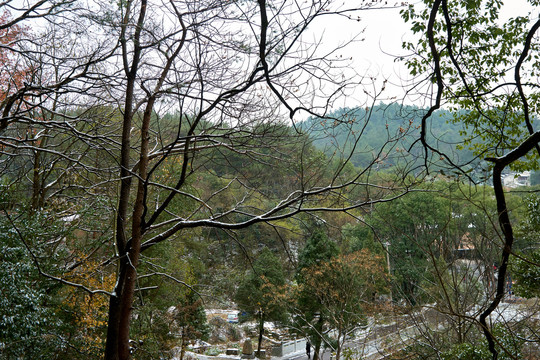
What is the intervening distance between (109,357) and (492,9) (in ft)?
18.2

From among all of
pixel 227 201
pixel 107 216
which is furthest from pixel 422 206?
pixel 107 216

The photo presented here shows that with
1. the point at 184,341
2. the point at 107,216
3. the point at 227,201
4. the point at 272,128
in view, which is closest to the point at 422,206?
the point at 227,201

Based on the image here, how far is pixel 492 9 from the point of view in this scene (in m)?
4.69

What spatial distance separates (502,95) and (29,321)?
6089mm

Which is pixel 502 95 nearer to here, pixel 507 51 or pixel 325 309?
pixel 507 51

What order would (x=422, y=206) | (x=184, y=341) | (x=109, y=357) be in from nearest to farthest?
(x=109, y=357) < (x=184, y=341) < (x=422, y=206)

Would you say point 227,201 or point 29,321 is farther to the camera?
point 227,201

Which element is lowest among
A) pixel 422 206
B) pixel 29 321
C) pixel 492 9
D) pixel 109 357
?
pixel 109 357

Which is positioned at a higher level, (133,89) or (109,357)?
(133,89)

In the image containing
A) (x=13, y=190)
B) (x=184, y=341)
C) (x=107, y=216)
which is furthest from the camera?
(x=184, y=341)

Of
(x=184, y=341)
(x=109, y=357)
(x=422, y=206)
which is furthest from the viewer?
(x=422, y=206)

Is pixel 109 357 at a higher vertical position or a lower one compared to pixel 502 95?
lower

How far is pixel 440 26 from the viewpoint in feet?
16.5

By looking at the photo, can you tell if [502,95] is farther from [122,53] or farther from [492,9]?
[122,53]
